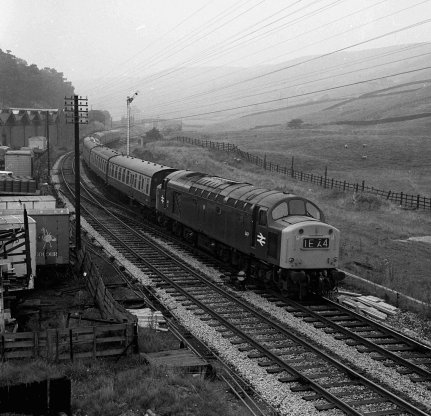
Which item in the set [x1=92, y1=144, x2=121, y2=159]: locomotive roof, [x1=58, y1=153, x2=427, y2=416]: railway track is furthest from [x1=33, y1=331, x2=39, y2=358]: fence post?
[x1=92, y1=144, x2=121, y2=159]: locomotive roof

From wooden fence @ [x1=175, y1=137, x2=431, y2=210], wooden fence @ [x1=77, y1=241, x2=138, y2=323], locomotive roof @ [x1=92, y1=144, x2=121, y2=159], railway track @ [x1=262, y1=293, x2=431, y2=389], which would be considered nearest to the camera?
railway track @ [x1=262, y1=293, x2=431, y2=389]

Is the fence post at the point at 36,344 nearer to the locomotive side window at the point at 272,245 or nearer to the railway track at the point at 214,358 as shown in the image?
the railway track at the point at 214,358

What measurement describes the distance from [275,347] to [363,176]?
162 ft

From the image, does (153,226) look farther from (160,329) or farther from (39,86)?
(39,86)

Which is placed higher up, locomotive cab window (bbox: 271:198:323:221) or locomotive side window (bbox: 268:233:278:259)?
locomotive cab window (bbox: 271:198:323:221)

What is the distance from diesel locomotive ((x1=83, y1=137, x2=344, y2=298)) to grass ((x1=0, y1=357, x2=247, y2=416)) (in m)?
6.91

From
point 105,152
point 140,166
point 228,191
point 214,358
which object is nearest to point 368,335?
point 214,358

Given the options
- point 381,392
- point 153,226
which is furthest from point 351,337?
point 153,226

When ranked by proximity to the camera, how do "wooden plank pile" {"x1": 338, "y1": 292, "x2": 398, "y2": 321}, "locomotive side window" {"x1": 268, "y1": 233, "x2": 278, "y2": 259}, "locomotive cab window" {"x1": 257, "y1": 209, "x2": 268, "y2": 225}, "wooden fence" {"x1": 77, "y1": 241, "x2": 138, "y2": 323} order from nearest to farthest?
"wooden fence" {"x1": 77, "y1": 241, "x2": 138, "y2": 323} < "wooden plank pile" {"x1": 338, "y1": 292, "x2": 398, "y2": 321} < "locomotive side window" {"x1": 268, "y1": 233, "x2": 278, "y2": 259} < "locomotive cab window" {"x1": 257, "y1": 209, "x2": 268, "y2": 225}

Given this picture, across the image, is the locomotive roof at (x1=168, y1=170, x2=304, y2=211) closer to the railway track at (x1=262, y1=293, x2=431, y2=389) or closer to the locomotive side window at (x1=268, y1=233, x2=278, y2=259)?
the locomotive side window at (x1=268, y1=233, x2=278, y2=259)

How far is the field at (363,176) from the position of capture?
24.2 metres

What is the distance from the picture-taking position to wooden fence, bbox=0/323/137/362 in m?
11.6

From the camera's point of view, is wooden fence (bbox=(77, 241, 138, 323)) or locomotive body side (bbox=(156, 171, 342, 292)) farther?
locomotive body side (bbox=(156, 171, 342, 292))

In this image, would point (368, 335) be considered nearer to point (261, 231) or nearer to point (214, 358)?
point (214, 358)
